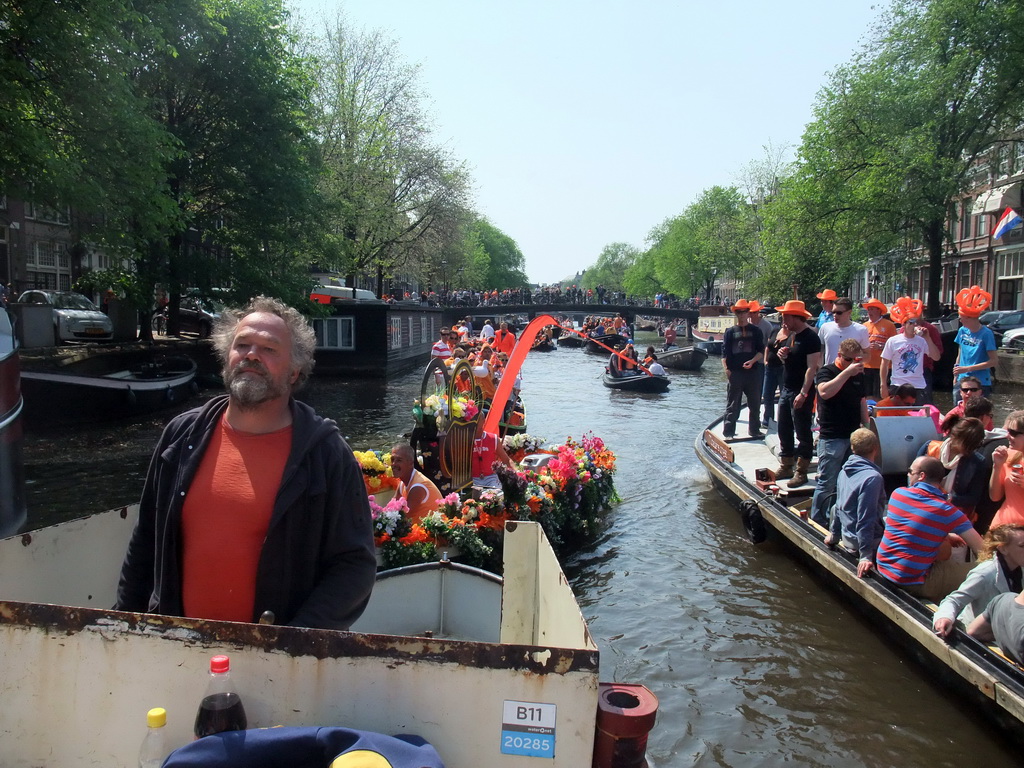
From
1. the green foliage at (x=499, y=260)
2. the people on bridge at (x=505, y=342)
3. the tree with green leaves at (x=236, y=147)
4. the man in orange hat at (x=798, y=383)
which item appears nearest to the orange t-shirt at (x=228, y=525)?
the man in orange hat at (x=798, y=383)

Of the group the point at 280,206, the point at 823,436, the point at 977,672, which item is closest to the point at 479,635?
the point at 977,672

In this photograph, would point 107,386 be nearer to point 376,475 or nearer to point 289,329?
point 376,475

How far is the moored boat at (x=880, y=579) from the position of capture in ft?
15.2

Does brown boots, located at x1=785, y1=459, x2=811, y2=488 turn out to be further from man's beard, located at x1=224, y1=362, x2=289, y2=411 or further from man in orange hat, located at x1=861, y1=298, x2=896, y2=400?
man's beard, located at x1=224, y1=362, x2=289, y2=411

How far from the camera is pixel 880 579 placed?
6051mm

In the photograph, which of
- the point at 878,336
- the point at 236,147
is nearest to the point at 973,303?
the point at 878,336

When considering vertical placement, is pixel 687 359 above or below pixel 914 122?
below

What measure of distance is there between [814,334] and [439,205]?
30231 millimetres

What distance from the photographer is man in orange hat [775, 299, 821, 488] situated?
8.35 meters

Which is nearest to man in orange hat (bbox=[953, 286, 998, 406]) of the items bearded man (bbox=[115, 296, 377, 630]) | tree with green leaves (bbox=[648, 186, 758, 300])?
bearded man (bbox=[115, 296, 377, 630])

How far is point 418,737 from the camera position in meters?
2.08

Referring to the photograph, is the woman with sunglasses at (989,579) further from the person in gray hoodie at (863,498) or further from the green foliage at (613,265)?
the green foliage at (613,265)

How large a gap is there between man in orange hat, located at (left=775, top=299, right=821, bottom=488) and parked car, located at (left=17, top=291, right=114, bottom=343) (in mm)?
16589

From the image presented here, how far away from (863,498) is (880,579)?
24.4 inches
